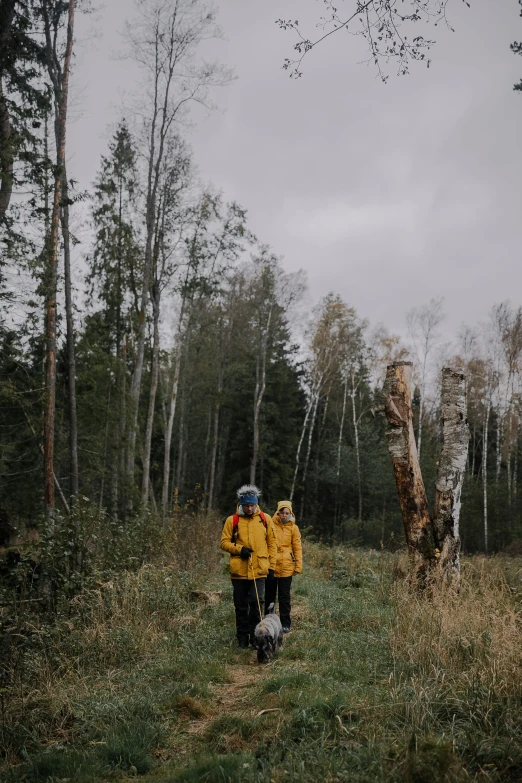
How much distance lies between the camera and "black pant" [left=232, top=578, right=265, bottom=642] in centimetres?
655

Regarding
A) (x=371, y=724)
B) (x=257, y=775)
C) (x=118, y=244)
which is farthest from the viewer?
(x=118, y=244)

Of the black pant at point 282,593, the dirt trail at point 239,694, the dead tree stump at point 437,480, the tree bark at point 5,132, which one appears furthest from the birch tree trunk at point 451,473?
the tree bark at point 5,132

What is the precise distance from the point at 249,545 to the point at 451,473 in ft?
10.5

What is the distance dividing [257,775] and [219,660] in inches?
106

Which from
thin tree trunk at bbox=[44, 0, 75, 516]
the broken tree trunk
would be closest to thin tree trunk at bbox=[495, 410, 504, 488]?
the broken tree trunk

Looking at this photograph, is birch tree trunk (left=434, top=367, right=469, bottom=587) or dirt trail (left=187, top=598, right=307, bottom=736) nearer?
dirt trail (left=187, top=598, right=307, bottom=736)

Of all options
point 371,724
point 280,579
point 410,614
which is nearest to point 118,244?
point 280,579

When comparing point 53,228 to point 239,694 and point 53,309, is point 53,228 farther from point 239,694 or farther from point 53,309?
point 239,694

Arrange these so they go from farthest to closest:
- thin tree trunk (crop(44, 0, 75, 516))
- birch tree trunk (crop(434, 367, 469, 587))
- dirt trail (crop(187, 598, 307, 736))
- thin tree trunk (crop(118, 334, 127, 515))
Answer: thin tree trunk (crop(118, 334, 127, 515)), thin tree trunk (crop(44, 0, 75, 516)), birch tree trunk (crop(434, 367, 469, 587)), dirt trail (crop(187, 598, 307, 736))

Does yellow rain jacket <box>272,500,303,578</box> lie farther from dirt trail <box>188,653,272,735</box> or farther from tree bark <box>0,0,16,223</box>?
tree bark <box>0,0,16,223</box>

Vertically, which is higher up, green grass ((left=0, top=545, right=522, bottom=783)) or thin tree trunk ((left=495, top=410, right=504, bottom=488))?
thin tree trunk ((left=495, top=410, right=504, bottom=488))

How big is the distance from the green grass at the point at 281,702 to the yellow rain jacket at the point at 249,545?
0.83m

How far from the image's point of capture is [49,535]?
8.16 metres

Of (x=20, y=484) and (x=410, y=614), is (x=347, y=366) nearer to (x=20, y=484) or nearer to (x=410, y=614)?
(x=20, y=484)
